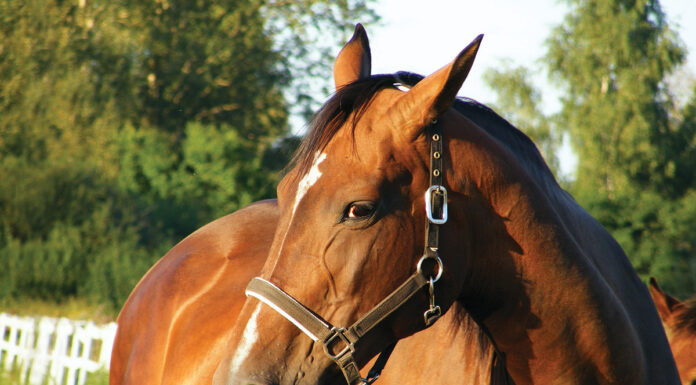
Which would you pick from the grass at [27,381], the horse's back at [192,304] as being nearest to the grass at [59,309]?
the grass at [27,381]

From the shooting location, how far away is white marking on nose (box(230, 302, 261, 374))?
1.81 m

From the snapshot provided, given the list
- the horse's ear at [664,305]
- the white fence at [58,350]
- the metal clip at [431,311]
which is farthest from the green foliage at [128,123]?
the metal clip at [431,311]

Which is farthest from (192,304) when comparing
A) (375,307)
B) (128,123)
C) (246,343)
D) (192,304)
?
(128,123)

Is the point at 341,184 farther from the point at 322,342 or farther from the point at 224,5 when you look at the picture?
the point at 224,5

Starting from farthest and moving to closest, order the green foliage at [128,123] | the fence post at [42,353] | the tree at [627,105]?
the tree at [627,105] < the green foliage at [128,123] < the fence post at [42,353]

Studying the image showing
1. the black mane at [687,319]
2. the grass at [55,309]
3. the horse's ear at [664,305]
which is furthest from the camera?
the grass at [55,309]

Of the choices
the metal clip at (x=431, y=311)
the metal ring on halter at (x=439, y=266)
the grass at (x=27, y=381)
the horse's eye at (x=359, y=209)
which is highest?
the horse's eye at (x=359, y=209)

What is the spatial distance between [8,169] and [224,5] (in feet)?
36.1

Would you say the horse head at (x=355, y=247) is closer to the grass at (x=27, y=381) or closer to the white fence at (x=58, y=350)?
the grass at (x=27, y=381)

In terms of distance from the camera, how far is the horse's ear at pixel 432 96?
1.90m

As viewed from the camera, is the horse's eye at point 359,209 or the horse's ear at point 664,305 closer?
the horse's eye at point 359,209

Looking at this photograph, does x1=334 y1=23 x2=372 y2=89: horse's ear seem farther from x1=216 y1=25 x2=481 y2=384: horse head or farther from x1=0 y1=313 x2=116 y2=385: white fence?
x1=0 y1=313 x2=116 y2=385: white fence

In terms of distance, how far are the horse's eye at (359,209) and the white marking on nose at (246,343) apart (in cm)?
37

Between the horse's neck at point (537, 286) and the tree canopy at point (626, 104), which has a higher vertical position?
the tree canopy at point (626, 104)
